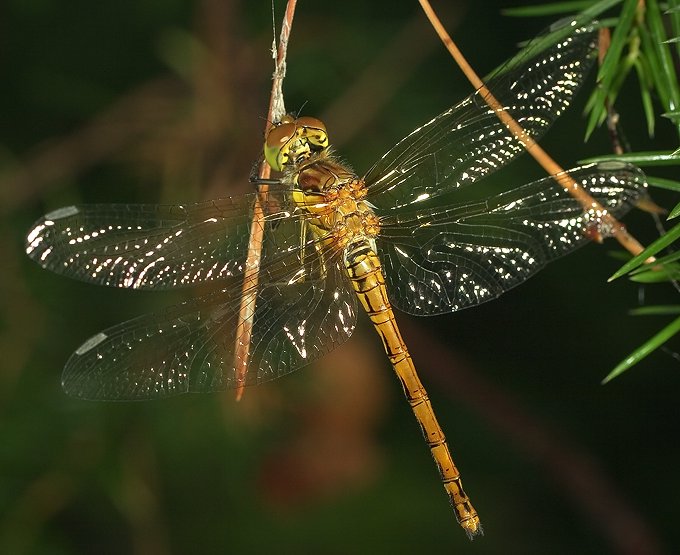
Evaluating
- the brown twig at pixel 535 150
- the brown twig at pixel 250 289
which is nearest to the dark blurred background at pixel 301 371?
the brown twig at pixel 250 289

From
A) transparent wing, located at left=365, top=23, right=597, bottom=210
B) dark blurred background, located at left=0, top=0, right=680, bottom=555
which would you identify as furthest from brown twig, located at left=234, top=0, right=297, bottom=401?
dark blurred background, located at left=0, top=0, right=680, bottom=555

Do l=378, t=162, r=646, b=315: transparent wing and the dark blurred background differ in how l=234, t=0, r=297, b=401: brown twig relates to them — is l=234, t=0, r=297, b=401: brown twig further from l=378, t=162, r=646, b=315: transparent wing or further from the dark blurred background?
the dark blurred background

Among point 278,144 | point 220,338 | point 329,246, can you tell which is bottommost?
point 220,338

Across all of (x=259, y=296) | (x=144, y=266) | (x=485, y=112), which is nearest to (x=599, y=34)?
(x=485, y=112)

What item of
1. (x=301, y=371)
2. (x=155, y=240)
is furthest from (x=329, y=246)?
(x=301, y=371)

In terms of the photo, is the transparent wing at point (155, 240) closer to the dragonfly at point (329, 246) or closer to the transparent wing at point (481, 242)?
the dragonfly at point (329, 246)

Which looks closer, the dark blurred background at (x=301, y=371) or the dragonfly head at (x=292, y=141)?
the dragonfly head at (x=292, y=141)

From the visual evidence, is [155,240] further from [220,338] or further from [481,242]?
[481,242]
